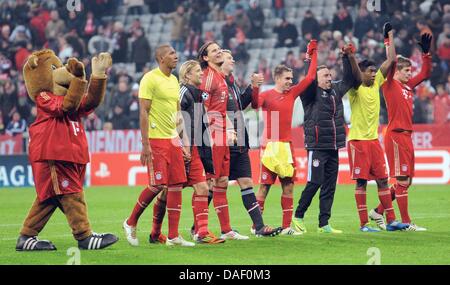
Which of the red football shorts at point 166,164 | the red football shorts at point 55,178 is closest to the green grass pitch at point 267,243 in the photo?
the red football shorts at point 55,178

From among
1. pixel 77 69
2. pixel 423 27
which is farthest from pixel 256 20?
pixel 77 69

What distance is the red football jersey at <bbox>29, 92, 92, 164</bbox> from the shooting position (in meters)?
10.9

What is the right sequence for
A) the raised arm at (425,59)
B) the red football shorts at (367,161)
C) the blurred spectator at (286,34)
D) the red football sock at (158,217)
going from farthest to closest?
the blurred spectator at (286,34), the raised arm at (425,59), the red football shorts at (367,161), the red football sock at (158,217)

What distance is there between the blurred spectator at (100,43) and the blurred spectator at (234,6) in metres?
3.69

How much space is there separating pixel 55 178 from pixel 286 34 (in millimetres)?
19098

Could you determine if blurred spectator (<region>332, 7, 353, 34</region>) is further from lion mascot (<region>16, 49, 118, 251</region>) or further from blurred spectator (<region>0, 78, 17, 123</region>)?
lion mascot (<region>16, 49, 118, 251</region>)

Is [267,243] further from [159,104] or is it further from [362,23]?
[362,23]

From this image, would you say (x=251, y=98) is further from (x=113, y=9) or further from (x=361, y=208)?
(x=113, y=9)

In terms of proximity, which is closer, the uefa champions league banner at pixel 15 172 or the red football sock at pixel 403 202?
the red football sock at pixel 403 202

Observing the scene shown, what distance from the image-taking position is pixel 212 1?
105 ft

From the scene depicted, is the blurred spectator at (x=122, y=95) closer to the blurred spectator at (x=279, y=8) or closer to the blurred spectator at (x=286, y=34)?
the blurred spectator at (x=286, y=34)

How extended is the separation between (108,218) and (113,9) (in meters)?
18.6

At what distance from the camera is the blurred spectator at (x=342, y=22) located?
28047mm

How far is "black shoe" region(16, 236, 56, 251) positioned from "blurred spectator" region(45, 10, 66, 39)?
21116 mm
